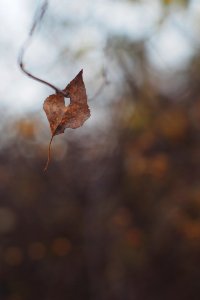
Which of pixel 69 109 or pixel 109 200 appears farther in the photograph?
pixel 109 200

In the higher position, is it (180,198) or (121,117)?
(121,117)

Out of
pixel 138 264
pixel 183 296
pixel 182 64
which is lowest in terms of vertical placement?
pixel 183 296

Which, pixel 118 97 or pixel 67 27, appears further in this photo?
pixel 118 97

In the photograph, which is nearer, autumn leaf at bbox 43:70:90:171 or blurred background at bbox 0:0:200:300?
autumn leaf at bbox 43:70:90:171

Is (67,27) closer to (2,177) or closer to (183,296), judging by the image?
(2,177)

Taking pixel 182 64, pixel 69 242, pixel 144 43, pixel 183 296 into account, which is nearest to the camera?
pixel 144 43

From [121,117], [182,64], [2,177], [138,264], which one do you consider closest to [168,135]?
[121,117]

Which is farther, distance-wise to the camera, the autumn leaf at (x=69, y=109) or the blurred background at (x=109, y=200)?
the blurred background at (x=109, y=200)

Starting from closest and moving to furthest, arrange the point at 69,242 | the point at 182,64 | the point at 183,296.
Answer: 1. the point at 183,296
2. the point at 69,242
3. the point at 182,64
